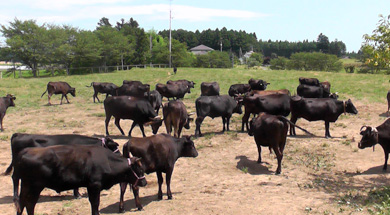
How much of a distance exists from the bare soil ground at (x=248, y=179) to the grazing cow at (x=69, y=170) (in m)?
0.98

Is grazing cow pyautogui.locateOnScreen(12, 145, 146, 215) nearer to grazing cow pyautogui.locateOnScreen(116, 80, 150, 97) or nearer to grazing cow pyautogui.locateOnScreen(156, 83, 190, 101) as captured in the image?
grazing cow pyautogui.locateOnScreen(116, 80, 150, 97)

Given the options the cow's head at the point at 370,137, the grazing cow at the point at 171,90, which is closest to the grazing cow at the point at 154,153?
the cow's head at the point at 370,137

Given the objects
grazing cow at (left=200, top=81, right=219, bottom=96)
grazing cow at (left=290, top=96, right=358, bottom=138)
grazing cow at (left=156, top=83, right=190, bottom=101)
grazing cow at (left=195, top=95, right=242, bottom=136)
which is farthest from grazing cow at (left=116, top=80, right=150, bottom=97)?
grazing cow at (left=290, top=96, right=358, bottom=138)

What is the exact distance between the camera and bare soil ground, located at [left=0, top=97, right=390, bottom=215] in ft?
24.8

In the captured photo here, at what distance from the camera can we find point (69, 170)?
261 inches

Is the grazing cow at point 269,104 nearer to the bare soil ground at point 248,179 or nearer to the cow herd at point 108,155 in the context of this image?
the bare soil ground at point 248,179

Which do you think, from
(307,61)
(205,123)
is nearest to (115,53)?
(307,61)

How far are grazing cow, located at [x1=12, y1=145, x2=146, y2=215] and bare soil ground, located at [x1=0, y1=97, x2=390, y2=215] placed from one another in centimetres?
98

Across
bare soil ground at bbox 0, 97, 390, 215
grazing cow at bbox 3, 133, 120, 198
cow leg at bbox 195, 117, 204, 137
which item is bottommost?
bare soil ground at bbox 0, 97, 390, 215

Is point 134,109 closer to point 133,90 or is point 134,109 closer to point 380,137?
point 133,90

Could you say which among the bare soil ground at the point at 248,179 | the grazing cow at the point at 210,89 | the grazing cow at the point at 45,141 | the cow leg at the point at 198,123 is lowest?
the bare soil ground at the point at 248,179

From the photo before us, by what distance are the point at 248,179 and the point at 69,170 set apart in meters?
4.67

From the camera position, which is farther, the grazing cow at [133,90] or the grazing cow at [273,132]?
the grazing cow at [133,90]

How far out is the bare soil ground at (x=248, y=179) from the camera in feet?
24.8
